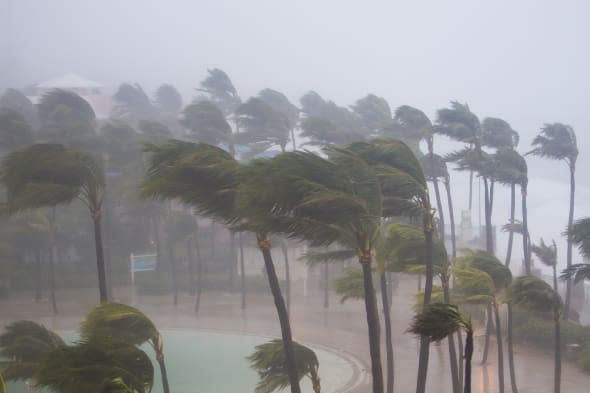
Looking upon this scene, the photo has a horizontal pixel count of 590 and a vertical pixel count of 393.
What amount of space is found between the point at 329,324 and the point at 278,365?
686 inches

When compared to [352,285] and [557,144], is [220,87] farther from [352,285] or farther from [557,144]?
[352,285]

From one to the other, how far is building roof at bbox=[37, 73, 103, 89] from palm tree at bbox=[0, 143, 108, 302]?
61376 mm

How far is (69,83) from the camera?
73.2 meters

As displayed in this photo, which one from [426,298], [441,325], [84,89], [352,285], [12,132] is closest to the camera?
[441,325]


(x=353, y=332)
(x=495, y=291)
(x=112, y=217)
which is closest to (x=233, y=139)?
(x=112, y=217)

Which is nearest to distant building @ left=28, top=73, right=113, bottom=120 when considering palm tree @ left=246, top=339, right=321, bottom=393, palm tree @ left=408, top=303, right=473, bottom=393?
palm tree @ left=246, top=339, right=321, bottom=393

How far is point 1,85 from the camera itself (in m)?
61.7

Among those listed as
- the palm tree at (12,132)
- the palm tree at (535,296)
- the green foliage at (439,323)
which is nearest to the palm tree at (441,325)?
the green foliage at (439,323)

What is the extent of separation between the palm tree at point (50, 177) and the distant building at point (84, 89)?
193ft

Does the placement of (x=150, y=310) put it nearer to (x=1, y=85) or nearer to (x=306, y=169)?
(x=306, y=169)

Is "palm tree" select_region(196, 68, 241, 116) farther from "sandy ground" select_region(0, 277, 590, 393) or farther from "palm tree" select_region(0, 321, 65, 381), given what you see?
"palm tree" select_region(0, 321, 65, 381)

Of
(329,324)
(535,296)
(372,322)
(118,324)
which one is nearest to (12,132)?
(329,324)

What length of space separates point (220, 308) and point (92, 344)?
26885 millimetres

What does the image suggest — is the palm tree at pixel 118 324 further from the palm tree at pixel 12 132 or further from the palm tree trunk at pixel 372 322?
the palm tree at pixel 12 132
